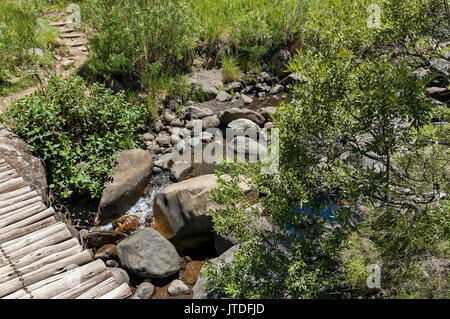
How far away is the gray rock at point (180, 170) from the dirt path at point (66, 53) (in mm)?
3486

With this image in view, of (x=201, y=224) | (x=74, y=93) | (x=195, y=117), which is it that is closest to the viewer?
(x=201, y=224)

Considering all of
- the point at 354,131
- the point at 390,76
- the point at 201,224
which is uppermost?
the point at 390,76

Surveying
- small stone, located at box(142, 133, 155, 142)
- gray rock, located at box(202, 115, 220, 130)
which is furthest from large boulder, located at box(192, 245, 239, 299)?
gray rock, located at box(202, 115, 220, 130)

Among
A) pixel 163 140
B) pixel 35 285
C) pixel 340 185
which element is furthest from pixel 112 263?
pixel 340 185

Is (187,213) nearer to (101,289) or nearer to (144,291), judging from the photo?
(144,291)

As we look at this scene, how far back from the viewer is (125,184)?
23.0 feet

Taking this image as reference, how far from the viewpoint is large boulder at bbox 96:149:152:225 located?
6777 millimetres

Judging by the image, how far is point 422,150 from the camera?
4.41 m

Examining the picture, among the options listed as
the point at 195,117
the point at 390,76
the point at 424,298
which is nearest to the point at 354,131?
the point at 390,76

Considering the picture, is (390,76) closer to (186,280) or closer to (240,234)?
(240,234)

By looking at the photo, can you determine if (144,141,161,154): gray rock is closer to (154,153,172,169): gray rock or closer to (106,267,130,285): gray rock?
(154,153,172,169): gray rock

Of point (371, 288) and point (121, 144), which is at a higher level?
point (121, 144)

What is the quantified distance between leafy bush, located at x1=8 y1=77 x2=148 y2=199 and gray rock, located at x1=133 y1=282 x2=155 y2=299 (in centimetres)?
203

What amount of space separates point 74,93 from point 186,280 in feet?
13.2
